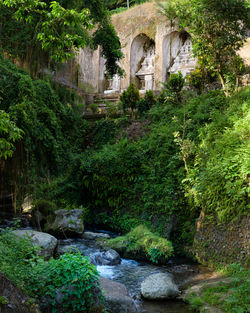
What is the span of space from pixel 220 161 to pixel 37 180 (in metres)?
5.78

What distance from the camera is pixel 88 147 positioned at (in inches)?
580

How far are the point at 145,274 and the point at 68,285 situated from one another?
3567 millimetres

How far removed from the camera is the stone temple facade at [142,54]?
74.1 feet

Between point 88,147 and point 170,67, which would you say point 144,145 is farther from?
point 170,67

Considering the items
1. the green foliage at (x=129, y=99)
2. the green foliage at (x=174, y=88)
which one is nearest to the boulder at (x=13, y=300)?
the green foliage at (x=174, y=88)

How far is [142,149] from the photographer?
38.9 ft

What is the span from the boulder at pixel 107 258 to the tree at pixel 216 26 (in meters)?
7.44

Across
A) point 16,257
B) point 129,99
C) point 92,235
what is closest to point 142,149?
point 92,235

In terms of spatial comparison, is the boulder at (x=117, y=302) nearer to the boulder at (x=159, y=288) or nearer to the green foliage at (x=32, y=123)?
the boulder at (x=159, y=288)

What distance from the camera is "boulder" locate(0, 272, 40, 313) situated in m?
3.26

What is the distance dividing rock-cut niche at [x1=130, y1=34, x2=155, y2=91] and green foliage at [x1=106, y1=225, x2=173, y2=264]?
55.0 feet

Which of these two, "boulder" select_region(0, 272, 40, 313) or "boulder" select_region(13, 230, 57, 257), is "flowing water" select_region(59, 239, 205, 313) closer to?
"boulder" select_region(13, 230, 57, 257)

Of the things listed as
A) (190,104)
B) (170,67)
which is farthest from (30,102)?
(170,67)

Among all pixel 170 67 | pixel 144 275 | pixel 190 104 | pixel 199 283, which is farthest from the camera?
pixel 170 67
